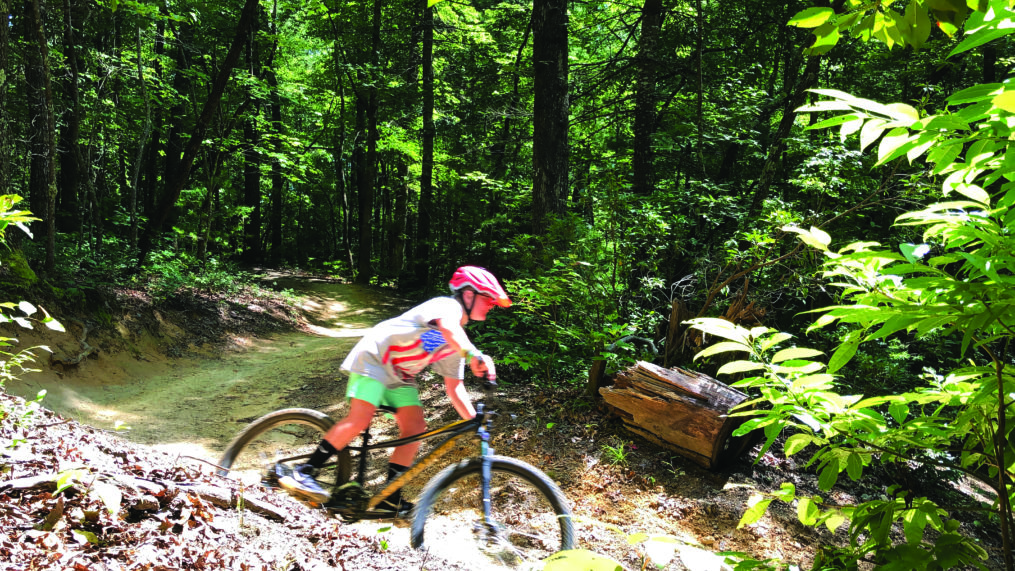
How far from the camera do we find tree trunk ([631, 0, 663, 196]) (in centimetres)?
968

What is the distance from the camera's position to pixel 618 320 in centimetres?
682

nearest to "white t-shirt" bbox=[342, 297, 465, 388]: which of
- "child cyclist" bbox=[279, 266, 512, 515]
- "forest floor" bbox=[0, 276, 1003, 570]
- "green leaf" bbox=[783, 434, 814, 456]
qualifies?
"child cyclist" bbox=[279, 266, 512, 515]

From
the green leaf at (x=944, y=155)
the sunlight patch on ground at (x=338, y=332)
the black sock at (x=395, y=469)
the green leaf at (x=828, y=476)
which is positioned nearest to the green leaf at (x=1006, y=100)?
the green leaf at (x=944, y=155)

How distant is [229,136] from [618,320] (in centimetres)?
1178

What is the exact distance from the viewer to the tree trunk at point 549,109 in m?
8.62

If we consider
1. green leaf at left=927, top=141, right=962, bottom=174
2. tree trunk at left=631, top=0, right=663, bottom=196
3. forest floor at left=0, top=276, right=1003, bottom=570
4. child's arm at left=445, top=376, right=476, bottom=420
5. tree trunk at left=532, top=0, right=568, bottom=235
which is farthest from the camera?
tree trunk at left=631, top=0, right=663, bottom=196

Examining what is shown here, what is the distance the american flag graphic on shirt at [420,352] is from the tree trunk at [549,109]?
5105 millimetres

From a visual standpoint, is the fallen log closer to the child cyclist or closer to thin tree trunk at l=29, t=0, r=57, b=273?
the child cyclist

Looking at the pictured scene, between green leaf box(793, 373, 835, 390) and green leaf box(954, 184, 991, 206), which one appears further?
green leaf box(793, 373, 835, 390)

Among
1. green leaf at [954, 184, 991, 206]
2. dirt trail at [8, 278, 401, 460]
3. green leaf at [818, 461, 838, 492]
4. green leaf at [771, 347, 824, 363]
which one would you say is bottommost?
dirt trail at [8, 278, 401, 460]

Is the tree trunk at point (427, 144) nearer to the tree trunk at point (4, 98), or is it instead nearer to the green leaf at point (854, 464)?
the tree trunk at point (4, 98)

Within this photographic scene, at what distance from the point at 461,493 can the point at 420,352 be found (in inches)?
48.4

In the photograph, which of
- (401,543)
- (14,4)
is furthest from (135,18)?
(401,543)

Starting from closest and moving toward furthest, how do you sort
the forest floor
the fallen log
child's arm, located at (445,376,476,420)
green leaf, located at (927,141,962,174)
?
green leaf, located at (927,141,962,174) → the forest floor → child's arm, located at (445,376,476,420) → the fallen log
